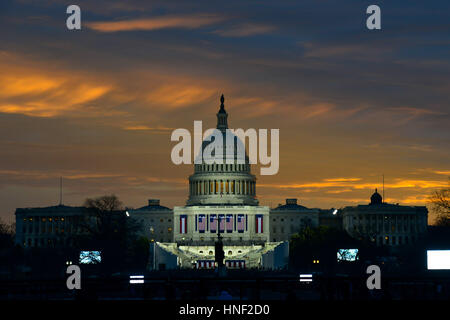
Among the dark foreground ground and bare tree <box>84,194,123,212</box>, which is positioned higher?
bare tree <box>84,194,123,212</box>

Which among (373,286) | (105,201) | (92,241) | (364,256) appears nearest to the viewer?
(373,286)

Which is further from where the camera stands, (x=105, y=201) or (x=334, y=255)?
(x=105, y=201)

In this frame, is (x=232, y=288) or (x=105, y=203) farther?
(x=105, y=203)

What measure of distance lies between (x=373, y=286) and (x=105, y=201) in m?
118

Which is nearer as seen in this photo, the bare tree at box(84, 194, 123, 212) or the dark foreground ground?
the dark foreground ground

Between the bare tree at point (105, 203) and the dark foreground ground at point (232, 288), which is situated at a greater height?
the bare tree at point (105, 203)

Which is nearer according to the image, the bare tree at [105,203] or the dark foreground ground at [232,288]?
the dark foreground ground at [232,288]
